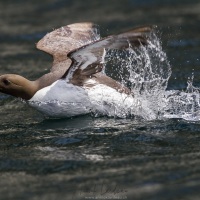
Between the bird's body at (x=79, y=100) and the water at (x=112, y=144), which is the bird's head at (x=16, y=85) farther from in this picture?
the water at (x=112, y=144)

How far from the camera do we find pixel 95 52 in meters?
8.70

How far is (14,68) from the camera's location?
40.6 ft

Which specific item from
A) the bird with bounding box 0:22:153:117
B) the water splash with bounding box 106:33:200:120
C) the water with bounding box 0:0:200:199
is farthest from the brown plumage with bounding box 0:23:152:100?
the water with bounding box 0:0:200:199

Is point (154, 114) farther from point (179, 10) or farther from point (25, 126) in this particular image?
point (179, 10)

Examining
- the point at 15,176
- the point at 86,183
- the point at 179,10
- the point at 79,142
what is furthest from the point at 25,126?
the point at 179,10

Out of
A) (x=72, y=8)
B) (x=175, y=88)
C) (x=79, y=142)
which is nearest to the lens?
(x=79, y=142)

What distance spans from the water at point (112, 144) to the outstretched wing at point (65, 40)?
82 cm

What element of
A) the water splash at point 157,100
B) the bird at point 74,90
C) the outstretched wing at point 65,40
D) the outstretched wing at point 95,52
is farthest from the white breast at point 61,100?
the outstretched wing at point 65,40

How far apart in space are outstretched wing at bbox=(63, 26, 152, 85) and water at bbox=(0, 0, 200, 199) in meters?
0.60

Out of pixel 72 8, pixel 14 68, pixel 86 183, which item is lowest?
pixel 86 183

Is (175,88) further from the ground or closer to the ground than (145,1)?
closer to the ground

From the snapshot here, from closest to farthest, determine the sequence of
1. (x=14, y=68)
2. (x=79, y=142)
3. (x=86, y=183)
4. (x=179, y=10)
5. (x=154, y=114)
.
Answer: (x=86, y=183) < (x=79, y=142) < (x=154, y=114) < (x=14, y=68) < (x=179, y=10)

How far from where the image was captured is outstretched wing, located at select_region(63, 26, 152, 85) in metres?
7.96

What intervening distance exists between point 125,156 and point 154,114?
147 centimetres
